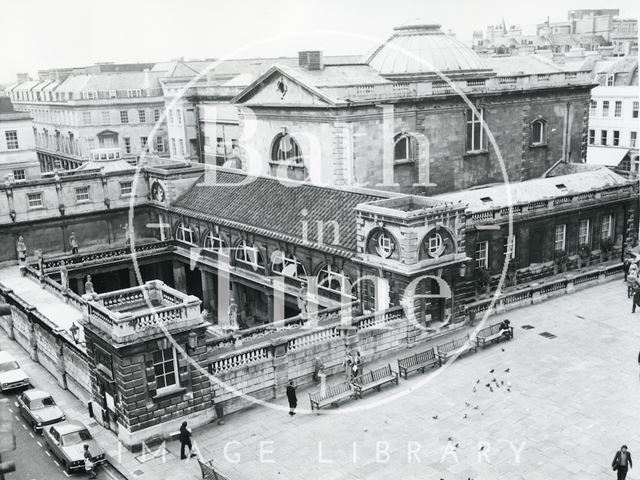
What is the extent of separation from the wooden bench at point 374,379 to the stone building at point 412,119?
18509mm

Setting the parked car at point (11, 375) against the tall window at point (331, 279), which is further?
the tall window at point (331, 279)

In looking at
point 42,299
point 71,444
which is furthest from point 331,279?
point 42,299

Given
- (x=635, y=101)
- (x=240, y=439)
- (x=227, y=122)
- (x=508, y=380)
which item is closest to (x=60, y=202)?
(x=227, y=122)

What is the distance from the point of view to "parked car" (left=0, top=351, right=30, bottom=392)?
1280 inches

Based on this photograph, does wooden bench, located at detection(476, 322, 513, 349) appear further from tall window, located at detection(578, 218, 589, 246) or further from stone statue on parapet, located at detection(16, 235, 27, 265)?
stone statue on parapet, located at detection(16, 235, 27, 265)

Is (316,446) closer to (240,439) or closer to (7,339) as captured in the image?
(240,439)

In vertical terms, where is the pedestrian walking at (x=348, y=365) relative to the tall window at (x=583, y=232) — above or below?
below

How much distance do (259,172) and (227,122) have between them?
23.2 metres

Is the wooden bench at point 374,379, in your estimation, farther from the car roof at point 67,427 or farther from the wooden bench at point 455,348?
the car roof at point 67,427

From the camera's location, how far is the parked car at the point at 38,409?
2869 cm

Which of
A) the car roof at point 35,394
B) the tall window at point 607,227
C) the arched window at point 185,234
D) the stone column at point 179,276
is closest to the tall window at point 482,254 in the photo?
the tall window at point 607,227

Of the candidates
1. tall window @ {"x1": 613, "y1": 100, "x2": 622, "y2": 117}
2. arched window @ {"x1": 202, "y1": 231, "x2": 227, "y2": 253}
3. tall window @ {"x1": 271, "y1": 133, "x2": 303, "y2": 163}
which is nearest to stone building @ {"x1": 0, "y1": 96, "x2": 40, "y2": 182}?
arched window @ {"x1": 202, "y1": 231, "x2": 227, "y2": 253}

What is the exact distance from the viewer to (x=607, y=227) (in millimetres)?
48062

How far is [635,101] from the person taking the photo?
239 feet
